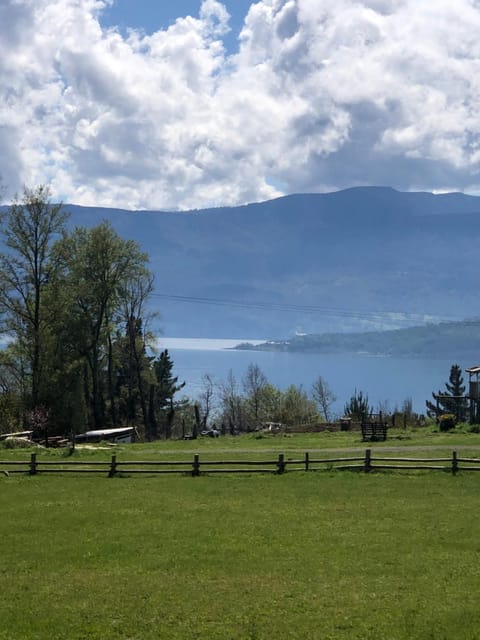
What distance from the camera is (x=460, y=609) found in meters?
13.8

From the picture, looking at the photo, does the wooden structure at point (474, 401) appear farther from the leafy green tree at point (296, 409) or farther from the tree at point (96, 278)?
the tree at point (96, 278)

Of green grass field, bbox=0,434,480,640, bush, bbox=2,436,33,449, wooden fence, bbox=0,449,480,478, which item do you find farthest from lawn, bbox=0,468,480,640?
bush, bbox=2,436,33,449

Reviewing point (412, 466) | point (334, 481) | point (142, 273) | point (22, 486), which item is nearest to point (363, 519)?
point (334, 481)

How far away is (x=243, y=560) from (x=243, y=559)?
9 cm

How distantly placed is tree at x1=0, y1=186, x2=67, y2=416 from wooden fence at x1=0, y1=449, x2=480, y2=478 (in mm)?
20837

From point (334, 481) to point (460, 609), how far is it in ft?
49.1

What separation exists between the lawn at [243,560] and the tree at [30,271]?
26.9m

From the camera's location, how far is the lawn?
13.5 m

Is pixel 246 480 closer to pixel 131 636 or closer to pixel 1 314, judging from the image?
pixel 131 636

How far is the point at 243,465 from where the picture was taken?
107ft

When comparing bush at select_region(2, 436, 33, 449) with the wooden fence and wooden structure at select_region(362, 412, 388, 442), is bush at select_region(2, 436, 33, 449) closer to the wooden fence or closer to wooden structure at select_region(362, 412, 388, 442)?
the wooden fence

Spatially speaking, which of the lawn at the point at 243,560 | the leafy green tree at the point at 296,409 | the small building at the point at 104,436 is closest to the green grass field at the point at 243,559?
the lawn at the point at 243,560

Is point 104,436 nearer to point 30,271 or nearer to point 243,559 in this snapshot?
point 30,271

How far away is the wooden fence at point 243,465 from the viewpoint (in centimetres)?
3023
